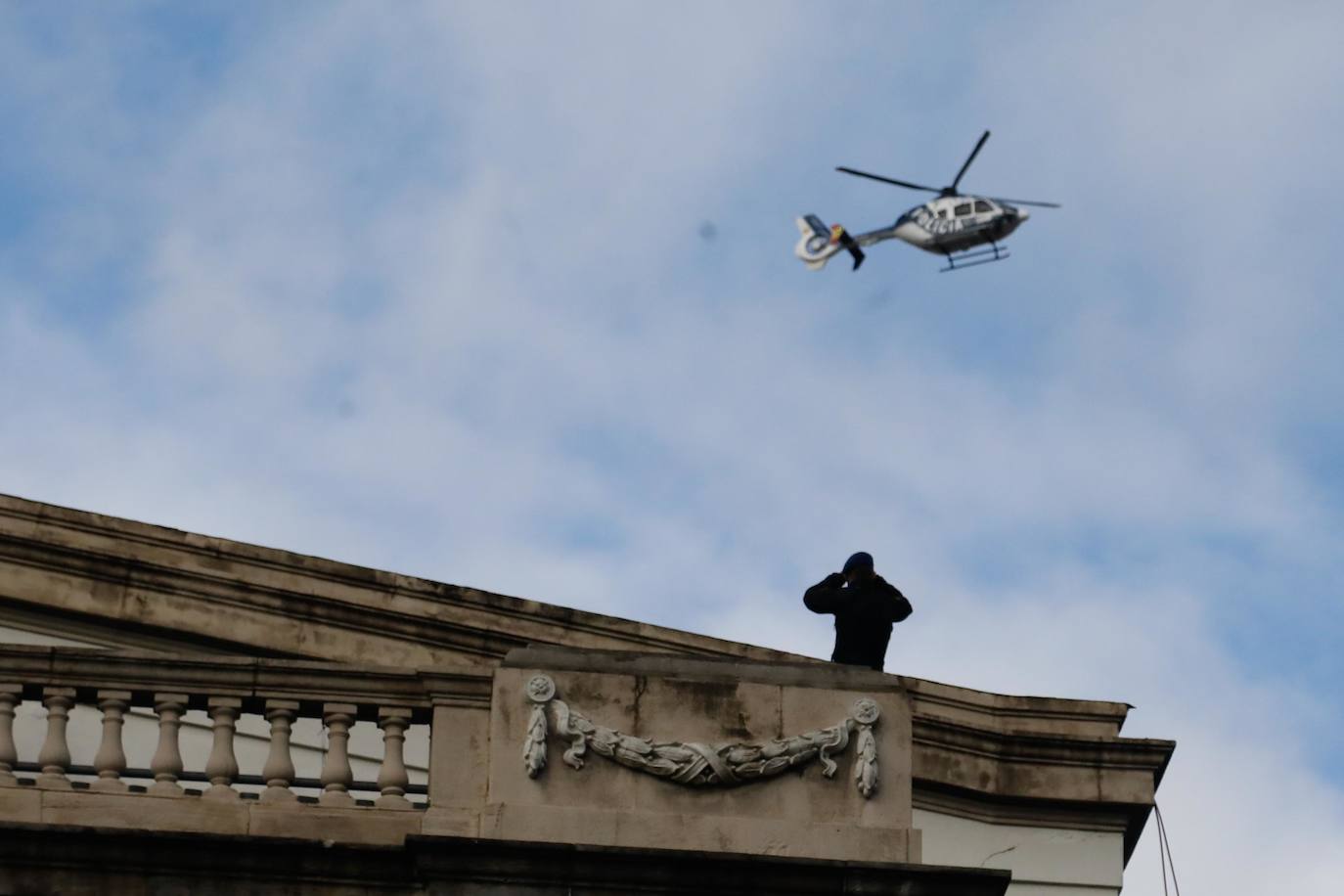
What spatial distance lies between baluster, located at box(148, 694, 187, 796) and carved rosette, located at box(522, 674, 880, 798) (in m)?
A: 1.86

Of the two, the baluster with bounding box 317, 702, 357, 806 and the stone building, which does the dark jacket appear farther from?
the baluster with bounding box 317, 702, 357, 806

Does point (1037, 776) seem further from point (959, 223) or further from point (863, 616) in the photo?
point (959, 223)

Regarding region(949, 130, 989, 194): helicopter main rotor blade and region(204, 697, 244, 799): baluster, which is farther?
region(949, 130, 989, 194): helicopter main rotor blade

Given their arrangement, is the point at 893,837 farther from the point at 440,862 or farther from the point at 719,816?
the point at 440,862

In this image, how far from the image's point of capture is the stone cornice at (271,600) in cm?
2161

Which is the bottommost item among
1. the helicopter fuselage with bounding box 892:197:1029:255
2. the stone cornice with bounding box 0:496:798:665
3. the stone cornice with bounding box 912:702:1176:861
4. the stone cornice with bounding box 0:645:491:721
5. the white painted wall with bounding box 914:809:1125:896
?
the stone cornice with bounding box 0:645:491:721

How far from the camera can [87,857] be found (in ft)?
47.5

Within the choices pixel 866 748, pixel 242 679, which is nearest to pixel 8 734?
pixel 242 679

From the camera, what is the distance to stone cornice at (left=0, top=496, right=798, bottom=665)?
2161 centimetres

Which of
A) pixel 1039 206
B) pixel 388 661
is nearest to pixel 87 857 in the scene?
pixel 388 661

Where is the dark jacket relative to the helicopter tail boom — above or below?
below

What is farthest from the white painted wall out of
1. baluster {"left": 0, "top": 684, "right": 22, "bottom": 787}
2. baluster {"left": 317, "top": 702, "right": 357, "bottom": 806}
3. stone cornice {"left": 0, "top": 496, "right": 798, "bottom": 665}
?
baluster {"left": 0, "top": 684, "right": 22, "bottom": 787}

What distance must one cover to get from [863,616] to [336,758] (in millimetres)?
3392

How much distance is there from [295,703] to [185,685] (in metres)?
0.59
